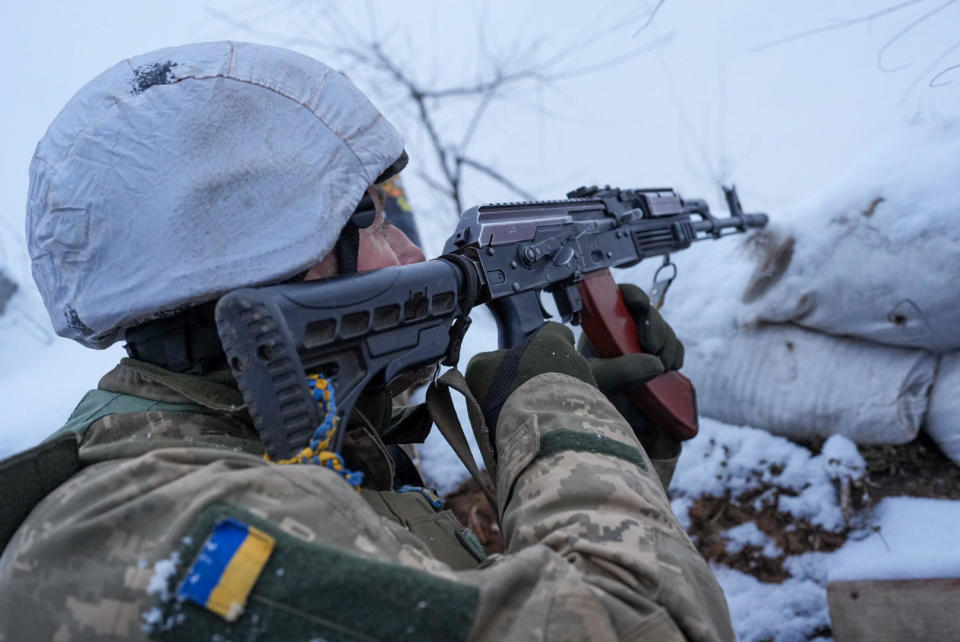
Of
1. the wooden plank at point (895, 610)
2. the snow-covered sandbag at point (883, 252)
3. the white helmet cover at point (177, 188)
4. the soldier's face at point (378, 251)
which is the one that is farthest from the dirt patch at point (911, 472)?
the white helmet cover at point (177, 188)

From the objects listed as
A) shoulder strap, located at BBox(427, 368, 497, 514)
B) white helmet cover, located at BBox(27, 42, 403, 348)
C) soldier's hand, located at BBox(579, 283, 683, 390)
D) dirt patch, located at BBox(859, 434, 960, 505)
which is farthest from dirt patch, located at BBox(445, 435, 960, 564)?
white helmet cover, located at BBox(27, 42, 403, 348)

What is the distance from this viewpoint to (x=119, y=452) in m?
0.96

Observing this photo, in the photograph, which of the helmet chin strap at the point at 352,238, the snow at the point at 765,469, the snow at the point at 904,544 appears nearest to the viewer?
the helmet chin strap at the point at 352,238

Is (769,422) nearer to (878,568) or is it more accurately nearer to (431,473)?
(878,568)

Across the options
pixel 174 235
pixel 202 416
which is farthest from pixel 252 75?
pixel 202 416

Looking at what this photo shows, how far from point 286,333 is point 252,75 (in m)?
0.52

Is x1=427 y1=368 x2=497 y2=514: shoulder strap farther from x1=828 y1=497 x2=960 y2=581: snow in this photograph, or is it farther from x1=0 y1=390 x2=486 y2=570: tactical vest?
x1=828 y1=497 x2=960 y2=581: snow

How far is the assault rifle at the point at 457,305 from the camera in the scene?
3.23 feet

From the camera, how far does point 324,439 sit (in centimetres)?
100

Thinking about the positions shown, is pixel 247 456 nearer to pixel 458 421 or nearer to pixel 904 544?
pixel 458 421

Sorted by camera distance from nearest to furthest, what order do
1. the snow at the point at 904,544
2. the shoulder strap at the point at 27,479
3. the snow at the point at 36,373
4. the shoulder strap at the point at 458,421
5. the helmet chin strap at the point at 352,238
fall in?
the shoulder strap at the point at 27,479 → the helmet chin strap at the point at 352,238 → the shoulder strap at the point at 458,421 → the snow at the point at 904,544 → the snow at the point at 36,373

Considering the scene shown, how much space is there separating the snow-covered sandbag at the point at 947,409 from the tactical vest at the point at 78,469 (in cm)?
204

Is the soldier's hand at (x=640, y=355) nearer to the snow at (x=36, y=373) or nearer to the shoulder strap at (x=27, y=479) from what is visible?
the shoulder strap at (x=27, y=479)

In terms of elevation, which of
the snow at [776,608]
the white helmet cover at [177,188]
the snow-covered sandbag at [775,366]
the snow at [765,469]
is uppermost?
the white helmet cover at [177,188]
